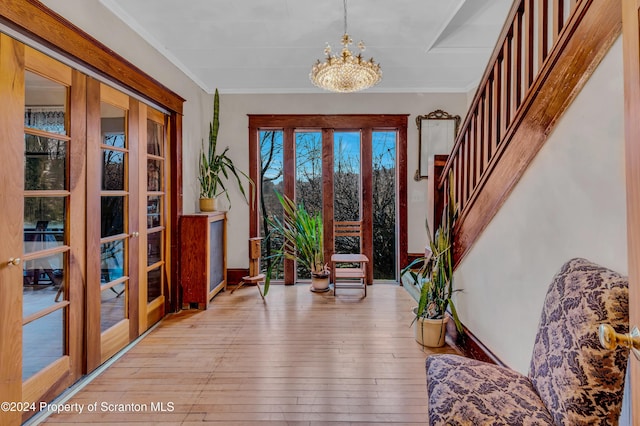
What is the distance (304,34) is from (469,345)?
2993mm

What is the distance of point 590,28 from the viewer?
1.32 metres

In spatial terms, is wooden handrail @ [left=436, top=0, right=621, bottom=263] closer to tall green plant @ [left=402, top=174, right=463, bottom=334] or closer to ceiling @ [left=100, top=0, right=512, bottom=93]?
tall green plant @ [left=402, top=174, right=463, bottom=334]

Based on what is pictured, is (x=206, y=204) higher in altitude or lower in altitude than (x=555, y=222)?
higher

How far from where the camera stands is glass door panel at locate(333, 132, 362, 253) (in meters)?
4.55

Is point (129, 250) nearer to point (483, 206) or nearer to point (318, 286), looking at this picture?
point (318, 286)

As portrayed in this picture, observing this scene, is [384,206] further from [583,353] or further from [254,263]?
[583,353]

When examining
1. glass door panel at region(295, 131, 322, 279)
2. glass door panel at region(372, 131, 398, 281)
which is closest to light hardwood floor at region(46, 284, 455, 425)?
glass door panel at region(372, 131, 398, 281)

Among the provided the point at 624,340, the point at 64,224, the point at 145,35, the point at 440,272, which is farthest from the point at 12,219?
the point at 440,272

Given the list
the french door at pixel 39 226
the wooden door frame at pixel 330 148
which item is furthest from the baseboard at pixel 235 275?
the french door at pixel 39 226

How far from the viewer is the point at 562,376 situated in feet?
3.60

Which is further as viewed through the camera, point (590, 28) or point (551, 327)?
point (590, 28)

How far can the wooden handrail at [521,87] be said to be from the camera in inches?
53.3

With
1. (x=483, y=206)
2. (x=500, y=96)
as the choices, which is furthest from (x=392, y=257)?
(x=500, y=96)

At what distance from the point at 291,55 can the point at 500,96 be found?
7.13ft
